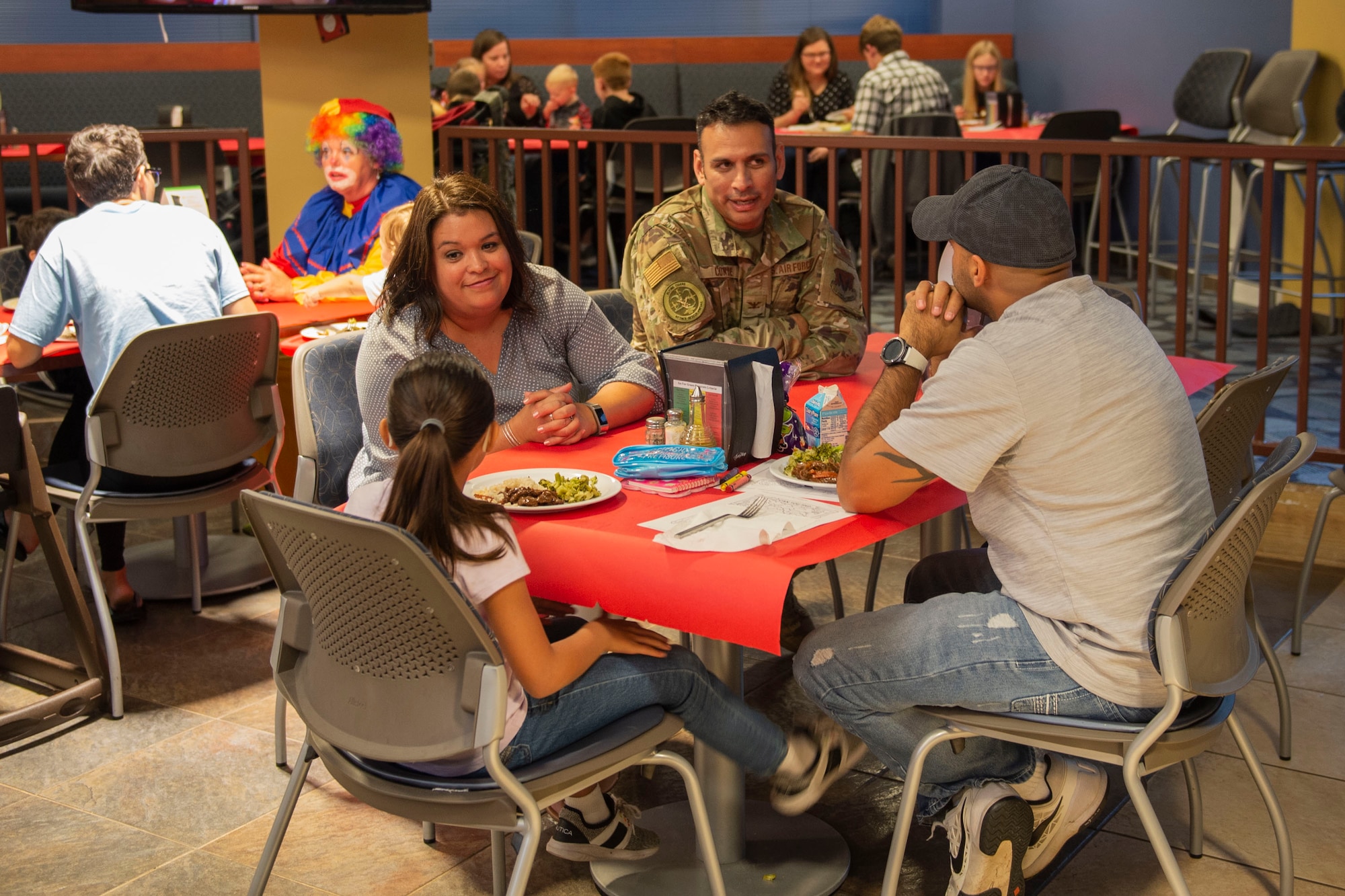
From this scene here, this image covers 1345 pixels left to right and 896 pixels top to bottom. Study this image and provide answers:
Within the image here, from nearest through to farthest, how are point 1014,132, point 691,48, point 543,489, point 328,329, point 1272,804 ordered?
point 543,489, point 1272,804, point 328,329, point 1014,132, point 691,48

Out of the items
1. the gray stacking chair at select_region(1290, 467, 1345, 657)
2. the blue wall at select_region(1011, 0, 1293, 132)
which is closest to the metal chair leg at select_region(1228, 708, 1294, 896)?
the gray stacking chair at select_region(1290, 467, 1345, 657)

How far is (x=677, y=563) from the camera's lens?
5.81ft

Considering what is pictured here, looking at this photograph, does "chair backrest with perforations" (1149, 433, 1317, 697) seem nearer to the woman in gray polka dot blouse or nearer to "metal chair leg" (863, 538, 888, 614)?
the woman in gray polka dot blouse

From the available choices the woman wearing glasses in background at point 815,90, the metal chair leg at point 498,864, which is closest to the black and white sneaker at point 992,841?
the metal chair leg at point 498,864

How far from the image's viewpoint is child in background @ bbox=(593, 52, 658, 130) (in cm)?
777

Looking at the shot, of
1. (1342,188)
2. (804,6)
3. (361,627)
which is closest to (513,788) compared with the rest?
(361,627)

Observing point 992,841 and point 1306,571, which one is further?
point 1306,571

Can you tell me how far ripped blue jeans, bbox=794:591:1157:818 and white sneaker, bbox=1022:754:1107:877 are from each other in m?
0.04

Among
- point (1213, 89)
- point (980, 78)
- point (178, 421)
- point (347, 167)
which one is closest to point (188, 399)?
point (178, 421)

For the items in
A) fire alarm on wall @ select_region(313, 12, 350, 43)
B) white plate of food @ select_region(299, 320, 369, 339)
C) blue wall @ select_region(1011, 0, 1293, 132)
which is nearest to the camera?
white plate of food @ select_region(299, 320, 369, 339)

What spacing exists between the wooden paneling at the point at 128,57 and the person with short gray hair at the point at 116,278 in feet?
20.1

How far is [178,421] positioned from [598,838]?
1.54m

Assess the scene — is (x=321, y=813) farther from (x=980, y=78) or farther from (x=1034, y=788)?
(x=980, y=78)

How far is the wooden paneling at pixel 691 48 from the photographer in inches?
388
